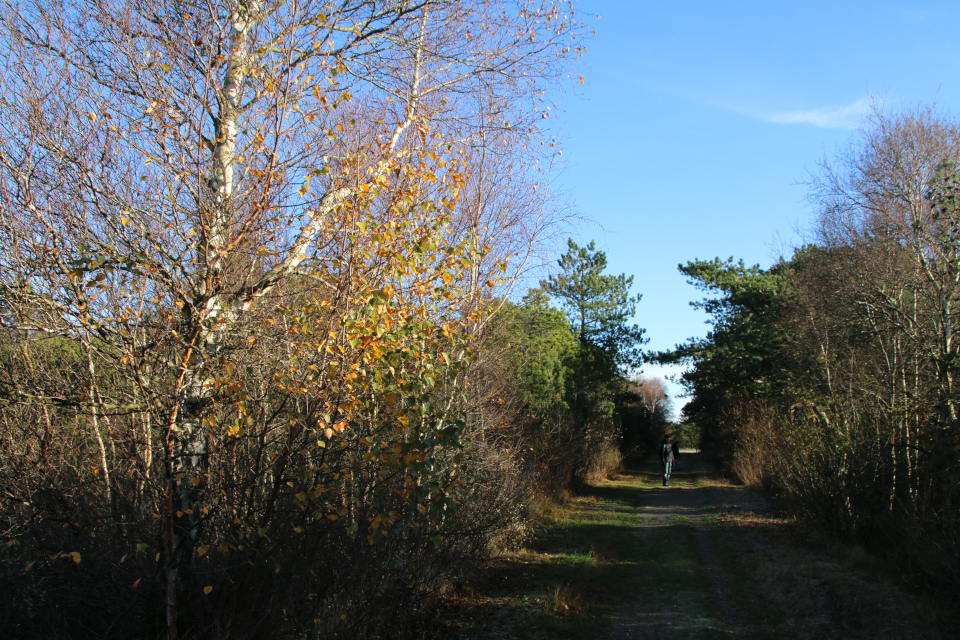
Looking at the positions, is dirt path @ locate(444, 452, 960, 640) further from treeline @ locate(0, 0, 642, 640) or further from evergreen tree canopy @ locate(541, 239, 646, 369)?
evergreen tree canopy @ locate(541, 239, 646, 369)

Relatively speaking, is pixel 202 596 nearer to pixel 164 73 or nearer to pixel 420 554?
pixel 420 554

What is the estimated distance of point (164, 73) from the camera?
4.22m

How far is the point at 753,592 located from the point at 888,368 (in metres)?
4.57

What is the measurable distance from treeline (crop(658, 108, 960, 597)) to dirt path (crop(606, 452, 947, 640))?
598mm

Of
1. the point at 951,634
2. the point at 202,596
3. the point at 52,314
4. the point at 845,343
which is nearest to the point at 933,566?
the point at 951,634

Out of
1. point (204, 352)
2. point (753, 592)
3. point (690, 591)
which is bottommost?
point (690, 591)

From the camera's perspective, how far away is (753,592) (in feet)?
24.4

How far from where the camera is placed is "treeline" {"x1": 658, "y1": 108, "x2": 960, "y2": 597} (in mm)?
7391

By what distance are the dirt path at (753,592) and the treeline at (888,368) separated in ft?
1.96

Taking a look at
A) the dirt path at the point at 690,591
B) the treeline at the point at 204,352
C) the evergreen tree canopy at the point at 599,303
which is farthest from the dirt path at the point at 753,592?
the evergreen tree canopy at the point at 599,303

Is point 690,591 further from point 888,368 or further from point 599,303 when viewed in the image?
point 599,303

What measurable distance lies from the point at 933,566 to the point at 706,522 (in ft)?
20.3

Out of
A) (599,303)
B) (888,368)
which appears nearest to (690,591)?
(888,368)

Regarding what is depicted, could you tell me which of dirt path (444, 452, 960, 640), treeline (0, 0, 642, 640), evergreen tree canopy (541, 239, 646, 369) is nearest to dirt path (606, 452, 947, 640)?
dirt path (444, 452, 960, 640)
